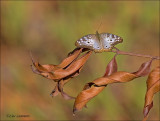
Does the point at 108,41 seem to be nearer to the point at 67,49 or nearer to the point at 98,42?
the point at 98,42

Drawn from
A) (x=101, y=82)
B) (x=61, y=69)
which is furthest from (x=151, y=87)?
(x=61, y=69)

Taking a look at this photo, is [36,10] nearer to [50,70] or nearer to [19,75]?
[19,75]

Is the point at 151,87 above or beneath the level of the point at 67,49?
above

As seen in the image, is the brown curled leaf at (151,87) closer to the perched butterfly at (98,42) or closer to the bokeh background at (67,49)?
the perched butterfly at (98,42)

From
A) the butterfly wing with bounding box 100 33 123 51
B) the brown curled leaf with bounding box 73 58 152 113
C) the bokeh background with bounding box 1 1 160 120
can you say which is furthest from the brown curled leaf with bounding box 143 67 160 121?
the bokeh background with bounding box 1 1 160 120

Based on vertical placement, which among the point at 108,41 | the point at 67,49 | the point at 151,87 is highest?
the point at 108,41

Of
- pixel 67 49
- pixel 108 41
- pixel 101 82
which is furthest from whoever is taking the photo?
pixel 67 49

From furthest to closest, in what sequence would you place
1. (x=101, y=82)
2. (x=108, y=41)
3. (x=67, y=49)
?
(x=67, y=49)
(x=108, y=41)
(x=101, y=82)

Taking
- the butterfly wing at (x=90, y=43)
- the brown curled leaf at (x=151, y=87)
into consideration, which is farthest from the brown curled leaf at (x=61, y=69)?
the brown curled leaf at (x=151, y=87)
